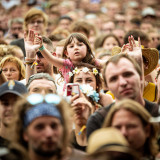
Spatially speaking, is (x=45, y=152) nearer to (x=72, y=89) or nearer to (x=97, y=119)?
(x=97, y=119)

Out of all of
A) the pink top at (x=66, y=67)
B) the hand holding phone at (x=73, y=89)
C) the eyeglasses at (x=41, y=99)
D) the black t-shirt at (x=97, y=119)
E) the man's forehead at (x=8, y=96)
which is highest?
the pink top at (x=66, y=67)

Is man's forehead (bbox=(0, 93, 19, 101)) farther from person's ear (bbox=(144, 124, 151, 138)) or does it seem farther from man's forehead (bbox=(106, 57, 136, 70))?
person's ear (bbox=(144, 124, 151, 138))

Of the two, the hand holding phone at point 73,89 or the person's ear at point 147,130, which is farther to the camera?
the hand holding phone at point 73,89

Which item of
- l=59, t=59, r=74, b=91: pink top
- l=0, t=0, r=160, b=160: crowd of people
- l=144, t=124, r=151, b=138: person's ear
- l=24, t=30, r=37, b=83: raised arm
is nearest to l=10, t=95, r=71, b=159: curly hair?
l=0, t=0, r=160, b=160: crowd of people

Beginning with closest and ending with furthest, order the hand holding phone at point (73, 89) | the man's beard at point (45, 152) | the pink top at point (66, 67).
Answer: the man's beard at point (45, 152) < the hand holding phone at point (73, 89) < the pink top at point (66, 67)

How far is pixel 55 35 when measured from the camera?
8.33 metres

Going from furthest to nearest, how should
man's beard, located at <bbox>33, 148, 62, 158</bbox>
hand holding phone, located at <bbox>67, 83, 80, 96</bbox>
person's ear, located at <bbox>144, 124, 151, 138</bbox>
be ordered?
hand holding phone, located at <bbox>67, 83, 80, 96</bbox>, person's ear, located at <bbox>144, 124, 151, 138</bbox>, man's beard, located at <bbox>33, 148, 62, 158</bbox>

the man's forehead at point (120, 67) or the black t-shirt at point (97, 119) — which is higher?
the man's forehead at point (120, 67)

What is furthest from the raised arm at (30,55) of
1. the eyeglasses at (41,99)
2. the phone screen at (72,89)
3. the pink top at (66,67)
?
the eyeglasses at (41,99)

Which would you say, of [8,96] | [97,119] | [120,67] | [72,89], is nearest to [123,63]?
[120,67]

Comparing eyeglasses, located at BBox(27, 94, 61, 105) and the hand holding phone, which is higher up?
the hand holding phone

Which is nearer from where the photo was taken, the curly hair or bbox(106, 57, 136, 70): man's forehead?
the curly hair

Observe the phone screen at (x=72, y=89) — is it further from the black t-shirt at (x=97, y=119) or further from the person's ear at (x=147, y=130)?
the person's ear at (x=147, y=130)

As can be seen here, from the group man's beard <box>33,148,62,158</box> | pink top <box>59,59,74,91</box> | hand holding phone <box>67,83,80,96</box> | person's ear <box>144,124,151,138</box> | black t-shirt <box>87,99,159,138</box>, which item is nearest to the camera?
man's beard <box>33,148,62,158</box>
